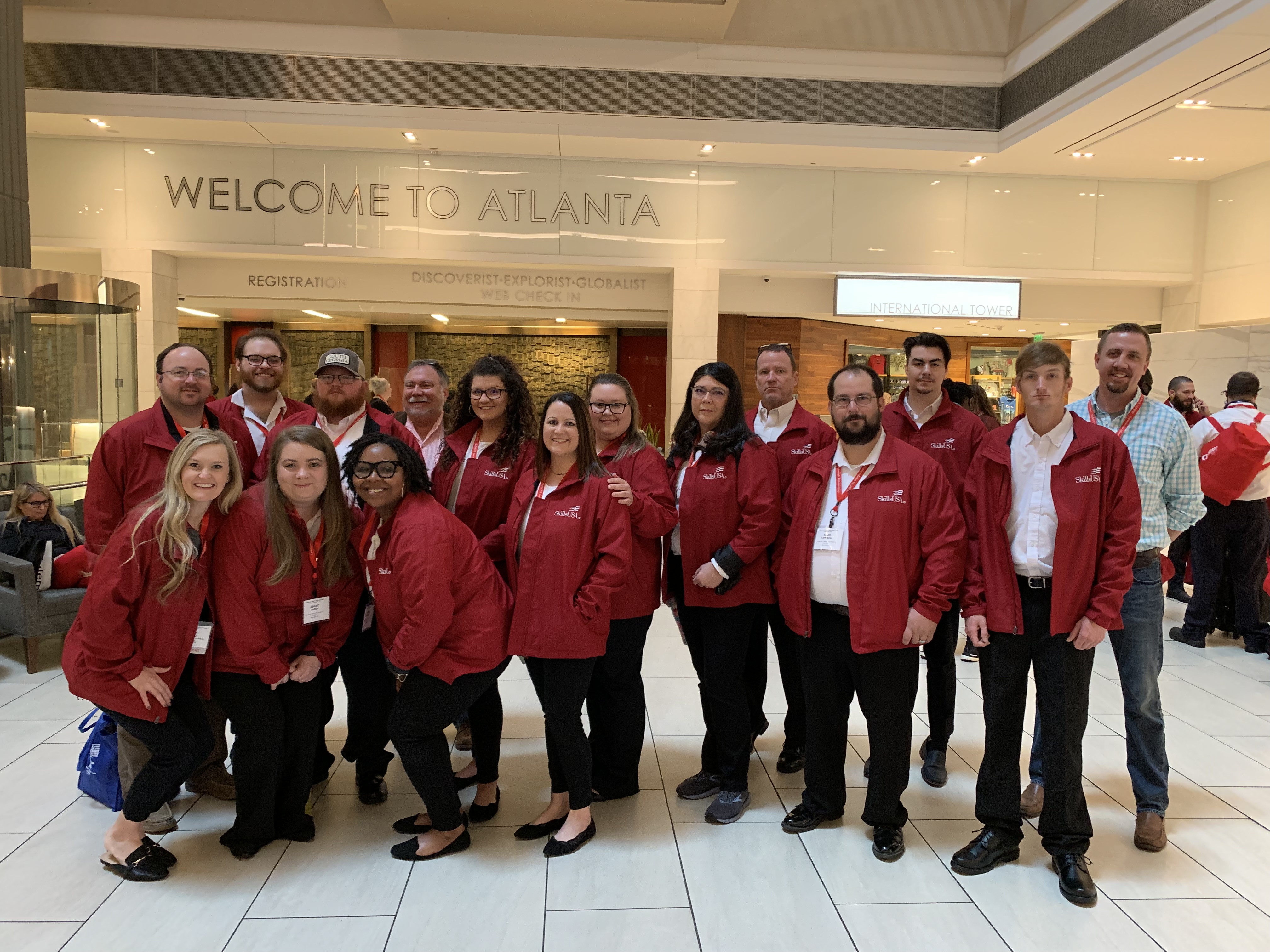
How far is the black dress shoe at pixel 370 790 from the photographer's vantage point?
11.3ft

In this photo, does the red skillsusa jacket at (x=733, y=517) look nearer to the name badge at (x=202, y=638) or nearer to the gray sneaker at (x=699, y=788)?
the gray sneaker at (x=699, y=788)

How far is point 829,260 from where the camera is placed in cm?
925

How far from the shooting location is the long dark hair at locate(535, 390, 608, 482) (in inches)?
120

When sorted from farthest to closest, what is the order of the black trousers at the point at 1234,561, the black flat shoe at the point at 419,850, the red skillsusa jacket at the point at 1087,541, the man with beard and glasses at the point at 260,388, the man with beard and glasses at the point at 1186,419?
the man with beard and glasses at the point at 1186,419 < the black trousers at the point at 1234,561 < the man with beard and glasses at the point at 260,388 < the black flat shoe at the point at 419,850 < the red skillsusa jacket at the point at 1087,541

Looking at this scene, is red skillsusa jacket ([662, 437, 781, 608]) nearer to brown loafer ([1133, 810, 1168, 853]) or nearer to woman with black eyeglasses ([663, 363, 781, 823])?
woman with black eyeglasses ([663, 363, 781, 823])

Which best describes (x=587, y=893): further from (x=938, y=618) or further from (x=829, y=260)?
(x=829, y=260)

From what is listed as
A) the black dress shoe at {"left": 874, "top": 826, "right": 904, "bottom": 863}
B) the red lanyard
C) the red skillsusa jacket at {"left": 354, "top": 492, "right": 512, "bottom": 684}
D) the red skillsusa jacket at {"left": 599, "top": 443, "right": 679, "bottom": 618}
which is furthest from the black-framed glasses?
the red lanyard

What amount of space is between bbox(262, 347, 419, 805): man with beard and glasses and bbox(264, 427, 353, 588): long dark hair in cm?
32

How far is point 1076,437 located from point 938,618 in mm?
831

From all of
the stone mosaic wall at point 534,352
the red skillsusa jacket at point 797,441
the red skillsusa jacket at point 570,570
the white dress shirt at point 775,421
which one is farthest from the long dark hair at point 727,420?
the stone mosaic wall at point 534,352

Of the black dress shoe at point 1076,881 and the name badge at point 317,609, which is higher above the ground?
the name badge at point 317,609

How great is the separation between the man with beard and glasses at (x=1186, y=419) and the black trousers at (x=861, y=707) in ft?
14.3

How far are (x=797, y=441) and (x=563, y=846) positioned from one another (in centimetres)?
198

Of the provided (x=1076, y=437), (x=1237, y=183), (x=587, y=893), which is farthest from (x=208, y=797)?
(x=1237, y=183)
